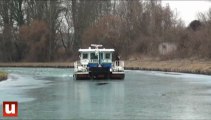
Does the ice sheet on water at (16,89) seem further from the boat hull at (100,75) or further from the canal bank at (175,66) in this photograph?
the canal bank at (175,66)

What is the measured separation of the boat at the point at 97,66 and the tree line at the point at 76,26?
3262cm

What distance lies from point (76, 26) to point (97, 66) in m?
52.1

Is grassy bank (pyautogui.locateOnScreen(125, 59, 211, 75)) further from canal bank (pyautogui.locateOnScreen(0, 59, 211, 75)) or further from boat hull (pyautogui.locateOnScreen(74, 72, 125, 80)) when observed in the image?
boat hull (pyautogui.locateOnScreen(74, 72, 125, 80))

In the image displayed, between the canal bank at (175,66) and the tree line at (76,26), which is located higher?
the tree line at (76,26)

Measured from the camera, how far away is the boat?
132 feet

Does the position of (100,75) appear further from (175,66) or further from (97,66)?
(175,66)

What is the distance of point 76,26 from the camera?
304 feet

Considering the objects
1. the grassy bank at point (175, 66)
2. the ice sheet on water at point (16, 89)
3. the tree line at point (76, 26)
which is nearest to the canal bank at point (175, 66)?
the grassy bank at point (175, 66)

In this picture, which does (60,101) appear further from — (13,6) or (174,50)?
(13,6)

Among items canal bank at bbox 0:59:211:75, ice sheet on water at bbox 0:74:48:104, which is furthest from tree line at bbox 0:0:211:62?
ice sheet on water at bbox 0:74:48:104

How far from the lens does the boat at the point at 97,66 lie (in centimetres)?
4028

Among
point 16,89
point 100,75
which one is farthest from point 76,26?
point 16,89

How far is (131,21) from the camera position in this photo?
278 feet

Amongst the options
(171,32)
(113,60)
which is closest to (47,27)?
(171,32)
